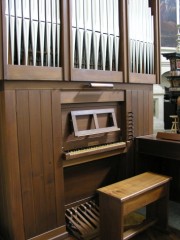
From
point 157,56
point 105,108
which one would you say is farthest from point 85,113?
point 157,56

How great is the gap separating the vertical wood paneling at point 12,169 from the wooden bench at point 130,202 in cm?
70

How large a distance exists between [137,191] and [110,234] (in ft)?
1.43

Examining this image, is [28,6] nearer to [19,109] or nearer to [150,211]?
[19,109]

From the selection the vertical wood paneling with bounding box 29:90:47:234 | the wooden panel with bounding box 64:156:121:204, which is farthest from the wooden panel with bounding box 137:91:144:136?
the vertical wood paneling with bounding box 29:90:47:234

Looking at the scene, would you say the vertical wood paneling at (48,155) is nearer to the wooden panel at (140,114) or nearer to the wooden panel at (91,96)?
the wooden panel at (91,96)

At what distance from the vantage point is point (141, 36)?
9.96 ft

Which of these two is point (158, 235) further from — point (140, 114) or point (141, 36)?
point (141, 36)

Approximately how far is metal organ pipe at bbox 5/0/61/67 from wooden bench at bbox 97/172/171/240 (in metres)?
1.29

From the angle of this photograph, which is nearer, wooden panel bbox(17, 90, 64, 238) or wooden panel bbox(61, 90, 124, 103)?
wooden panel bbox(17, 90, 64, 238)

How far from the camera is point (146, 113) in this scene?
3.25 m

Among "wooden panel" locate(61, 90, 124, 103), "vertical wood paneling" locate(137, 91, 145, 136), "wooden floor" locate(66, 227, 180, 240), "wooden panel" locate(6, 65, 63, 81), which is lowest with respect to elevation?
"wooden floor" locate(66, 227, 180, 240)

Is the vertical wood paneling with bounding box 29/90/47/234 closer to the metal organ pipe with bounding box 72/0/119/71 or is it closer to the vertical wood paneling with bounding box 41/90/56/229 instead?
the vertical wood paneling with bounding box 41/90/56/229

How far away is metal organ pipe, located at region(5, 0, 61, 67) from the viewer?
200 cm

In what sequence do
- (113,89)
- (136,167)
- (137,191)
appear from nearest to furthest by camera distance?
(137,191), (113,89), (136,167)
